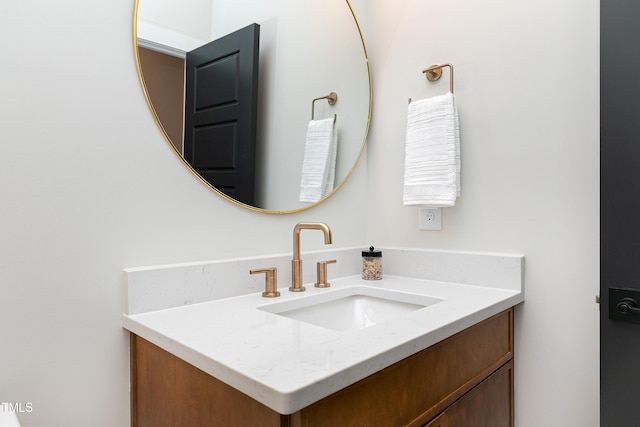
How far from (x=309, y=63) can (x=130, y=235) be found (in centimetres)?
86

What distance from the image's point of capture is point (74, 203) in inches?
36.4

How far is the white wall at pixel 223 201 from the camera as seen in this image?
0.87 metres

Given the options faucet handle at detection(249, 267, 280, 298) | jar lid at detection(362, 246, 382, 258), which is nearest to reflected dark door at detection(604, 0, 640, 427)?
jar lid at detection(362, 246, 382, 258)

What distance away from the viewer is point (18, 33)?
0.86 metres

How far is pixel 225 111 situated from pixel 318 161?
1.32 feet

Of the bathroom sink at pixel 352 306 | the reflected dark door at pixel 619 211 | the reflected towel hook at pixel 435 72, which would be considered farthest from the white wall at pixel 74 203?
the reflected dark door at pixel 619 211

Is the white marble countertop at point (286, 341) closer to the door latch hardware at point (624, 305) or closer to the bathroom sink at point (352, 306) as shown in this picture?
the bathroom sink at point (352, 306)

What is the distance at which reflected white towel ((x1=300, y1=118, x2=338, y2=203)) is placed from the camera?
1.42 metres

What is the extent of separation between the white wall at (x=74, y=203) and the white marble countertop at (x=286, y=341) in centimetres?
13

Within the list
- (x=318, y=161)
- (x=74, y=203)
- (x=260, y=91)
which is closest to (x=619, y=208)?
(x=318, y=161)

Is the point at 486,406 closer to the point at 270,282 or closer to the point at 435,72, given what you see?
the point at 270,282

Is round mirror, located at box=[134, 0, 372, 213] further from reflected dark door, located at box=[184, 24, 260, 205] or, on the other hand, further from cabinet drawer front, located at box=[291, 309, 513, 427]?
cabinet drawer front, located at box=[291, 309, 513, 427]

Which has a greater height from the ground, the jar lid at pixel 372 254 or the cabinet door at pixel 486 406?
the jar lid at pixel 372 254

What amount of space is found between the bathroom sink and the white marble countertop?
0.15 ft
